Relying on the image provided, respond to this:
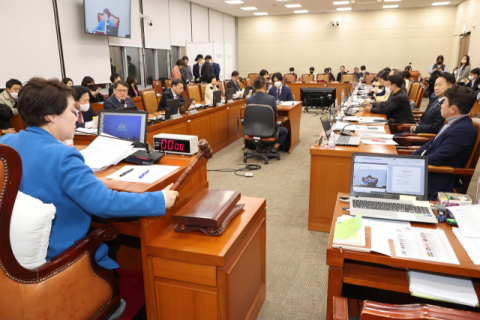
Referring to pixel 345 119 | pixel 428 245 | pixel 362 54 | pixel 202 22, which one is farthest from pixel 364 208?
pixel 362 54

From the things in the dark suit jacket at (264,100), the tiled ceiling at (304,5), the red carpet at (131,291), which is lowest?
the red carpet at (131,291)

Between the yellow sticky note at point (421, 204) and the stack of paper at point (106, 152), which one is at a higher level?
the stack of paper at point (106, 152)

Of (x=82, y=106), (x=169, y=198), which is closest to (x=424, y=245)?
(x=169, y=198)

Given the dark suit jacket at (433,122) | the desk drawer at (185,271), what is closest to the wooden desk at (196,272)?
the desk drawer at (185,271)

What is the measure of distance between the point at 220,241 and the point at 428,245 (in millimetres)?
846

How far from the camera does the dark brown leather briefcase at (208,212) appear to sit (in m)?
1.44

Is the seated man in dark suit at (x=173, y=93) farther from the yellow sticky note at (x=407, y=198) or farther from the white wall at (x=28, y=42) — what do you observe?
the yellow sticky note at (x=407, y=198)

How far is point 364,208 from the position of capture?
5.45 feet

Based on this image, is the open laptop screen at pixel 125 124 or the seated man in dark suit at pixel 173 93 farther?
the seated man in dark suit at pixel 173 93

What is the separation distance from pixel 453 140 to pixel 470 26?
1086cm

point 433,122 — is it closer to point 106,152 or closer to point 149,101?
point 106,152

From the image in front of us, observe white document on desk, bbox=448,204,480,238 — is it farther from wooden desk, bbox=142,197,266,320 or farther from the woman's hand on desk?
the woman's hand on desk

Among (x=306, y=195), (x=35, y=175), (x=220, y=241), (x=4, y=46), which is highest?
(x=4, y=46)

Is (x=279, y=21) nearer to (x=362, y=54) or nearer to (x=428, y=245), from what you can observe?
(x=362, y=54)
